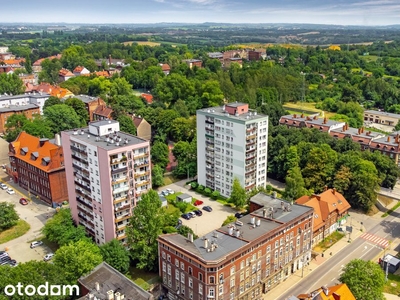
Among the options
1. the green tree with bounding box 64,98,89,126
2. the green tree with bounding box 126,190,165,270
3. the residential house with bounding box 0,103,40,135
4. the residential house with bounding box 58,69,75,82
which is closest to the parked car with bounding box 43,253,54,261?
the green tree with bounding box 126,190,165,270

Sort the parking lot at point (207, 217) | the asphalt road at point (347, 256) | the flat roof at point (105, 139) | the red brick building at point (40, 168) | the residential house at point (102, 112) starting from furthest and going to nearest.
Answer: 1. the residential house at point (102, 112)
2. the red brick building at point (40, 168)
3. the parking lot at point (207, 217)
4. the flat roof at point (105, 139)
5. the asphalt road at point (347, 256)

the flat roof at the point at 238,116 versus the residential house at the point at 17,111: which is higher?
the flat roof at the point at 238,116

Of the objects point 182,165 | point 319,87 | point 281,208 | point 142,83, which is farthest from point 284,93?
point 281,208

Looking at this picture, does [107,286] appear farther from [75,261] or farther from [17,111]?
[17,111]

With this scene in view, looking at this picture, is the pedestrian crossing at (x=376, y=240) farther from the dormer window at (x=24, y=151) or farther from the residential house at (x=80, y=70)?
the residential house at (x=80, y=70)
